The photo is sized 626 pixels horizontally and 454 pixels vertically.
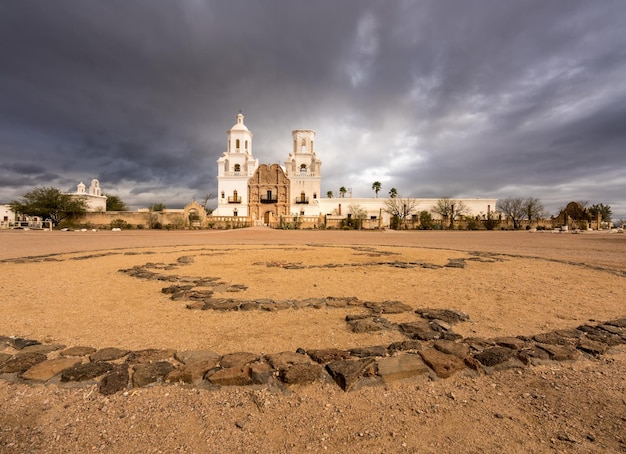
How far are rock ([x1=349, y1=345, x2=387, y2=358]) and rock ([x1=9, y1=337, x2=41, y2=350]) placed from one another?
4088 mm

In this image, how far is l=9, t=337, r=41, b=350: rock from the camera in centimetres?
388

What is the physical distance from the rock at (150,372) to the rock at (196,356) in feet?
0.59

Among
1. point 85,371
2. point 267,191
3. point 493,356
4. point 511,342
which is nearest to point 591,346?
point 511,342

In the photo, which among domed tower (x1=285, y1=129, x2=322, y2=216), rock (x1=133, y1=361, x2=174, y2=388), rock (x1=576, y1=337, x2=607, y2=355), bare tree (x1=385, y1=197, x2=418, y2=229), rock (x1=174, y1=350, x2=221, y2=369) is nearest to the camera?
rock (x1=133, y1=361, x2=174, y2=388)

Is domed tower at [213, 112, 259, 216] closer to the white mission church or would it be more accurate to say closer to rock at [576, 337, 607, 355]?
the white mission church

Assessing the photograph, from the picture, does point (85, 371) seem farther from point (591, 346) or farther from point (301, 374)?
point (591, 346)

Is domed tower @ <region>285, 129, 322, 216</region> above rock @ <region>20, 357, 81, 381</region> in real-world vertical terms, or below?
above

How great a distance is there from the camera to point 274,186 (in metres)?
58.1

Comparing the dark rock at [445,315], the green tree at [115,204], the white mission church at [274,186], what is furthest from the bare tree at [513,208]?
the green tree at [115,204]

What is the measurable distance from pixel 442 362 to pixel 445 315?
1.99 metres

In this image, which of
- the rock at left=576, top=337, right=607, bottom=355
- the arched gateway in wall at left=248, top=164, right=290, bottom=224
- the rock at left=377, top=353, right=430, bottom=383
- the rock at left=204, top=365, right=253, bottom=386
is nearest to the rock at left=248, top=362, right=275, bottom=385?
the rock at left=204, top=365, right=253, bottom=386

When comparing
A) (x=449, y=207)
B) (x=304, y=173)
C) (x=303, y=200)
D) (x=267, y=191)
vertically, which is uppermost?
(x=304, y=173)

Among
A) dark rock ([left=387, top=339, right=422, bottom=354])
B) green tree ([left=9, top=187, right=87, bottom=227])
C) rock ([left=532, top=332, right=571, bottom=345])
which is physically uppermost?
green tree ([left=9, top=187, right=87, bottom=227])

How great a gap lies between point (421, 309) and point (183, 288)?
5.21 metres
